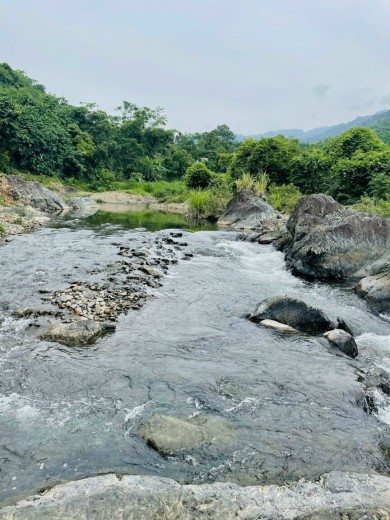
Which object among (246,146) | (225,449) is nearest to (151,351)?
(225,449)

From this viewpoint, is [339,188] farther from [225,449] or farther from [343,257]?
[225,449]

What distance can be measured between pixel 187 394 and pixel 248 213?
21.7 m

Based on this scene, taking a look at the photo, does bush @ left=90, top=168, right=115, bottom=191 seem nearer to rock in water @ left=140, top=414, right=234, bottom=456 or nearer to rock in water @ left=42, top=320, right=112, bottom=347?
rock in water @ left=42, top=320, right=112, bottom=347

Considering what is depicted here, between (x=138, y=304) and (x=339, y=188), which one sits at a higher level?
(x=339, y=188)

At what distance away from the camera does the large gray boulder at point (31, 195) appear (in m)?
31.5

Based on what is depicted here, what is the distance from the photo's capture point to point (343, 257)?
13.6 metres

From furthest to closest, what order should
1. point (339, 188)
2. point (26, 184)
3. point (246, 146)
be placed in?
point (246, 146) < point (26, 184) < point (339, 188)

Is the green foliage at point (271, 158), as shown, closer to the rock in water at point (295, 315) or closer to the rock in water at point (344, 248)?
the rock in water at point (344, 248)

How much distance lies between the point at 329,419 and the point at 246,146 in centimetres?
3713

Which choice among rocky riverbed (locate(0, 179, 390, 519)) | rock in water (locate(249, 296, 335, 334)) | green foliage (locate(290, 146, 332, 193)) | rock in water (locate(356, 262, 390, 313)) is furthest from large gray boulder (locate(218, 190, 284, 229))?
rock in water (locate(249, 296, 335, 334))

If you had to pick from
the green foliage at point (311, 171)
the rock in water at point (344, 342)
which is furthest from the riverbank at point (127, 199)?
the rock in water at point (344, 342)

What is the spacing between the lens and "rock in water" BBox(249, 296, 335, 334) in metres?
8.55

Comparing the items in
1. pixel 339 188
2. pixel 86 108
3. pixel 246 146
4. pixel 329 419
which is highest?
pixel 86 108

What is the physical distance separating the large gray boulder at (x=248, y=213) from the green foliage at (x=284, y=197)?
7.88ft
